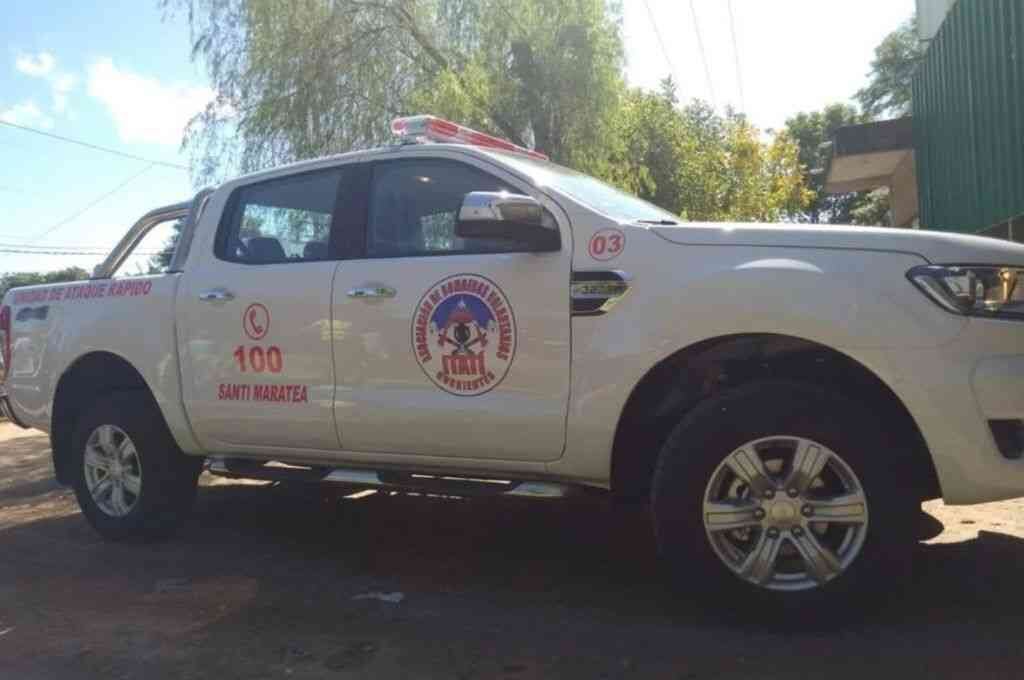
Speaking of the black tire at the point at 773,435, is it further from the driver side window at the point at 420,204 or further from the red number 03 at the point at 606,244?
the driver side window at the point at 420,204

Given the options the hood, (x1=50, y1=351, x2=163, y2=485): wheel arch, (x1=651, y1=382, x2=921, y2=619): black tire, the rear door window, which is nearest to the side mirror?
the hood

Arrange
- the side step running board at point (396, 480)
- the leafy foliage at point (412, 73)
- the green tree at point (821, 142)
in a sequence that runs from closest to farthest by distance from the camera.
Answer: the side step running board at point (396, 480) → the leafy foliage at point (412, 73) → the green tree at point (821, 142)

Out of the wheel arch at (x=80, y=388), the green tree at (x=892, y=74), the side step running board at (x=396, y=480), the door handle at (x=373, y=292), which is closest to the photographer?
the side step running board at (x=396, y=480)

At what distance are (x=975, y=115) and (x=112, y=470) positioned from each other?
981cm

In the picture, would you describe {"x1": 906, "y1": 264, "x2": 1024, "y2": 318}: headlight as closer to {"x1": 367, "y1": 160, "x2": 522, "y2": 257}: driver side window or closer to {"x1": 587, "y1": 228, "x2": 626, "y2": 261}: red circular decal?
{"x1": 587, "y1": 228, "x2": 626, "y2": 261}: red circular decal

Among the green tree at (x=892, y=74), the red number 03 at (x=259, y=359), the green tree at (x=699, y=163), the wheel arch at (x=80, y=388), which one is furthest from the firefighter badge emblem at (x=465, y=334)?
the green tree at (x=892, y=74)

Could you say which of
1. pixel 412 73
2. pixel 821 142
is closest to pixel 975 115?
pixel 412 73

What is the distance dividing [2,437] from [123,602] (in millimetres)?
9411

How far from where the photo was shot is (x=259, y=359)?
15.2 feet

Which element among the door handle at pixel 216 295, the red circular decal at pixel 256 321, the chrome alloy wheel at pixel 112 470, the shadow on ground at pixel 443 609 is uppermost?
the door handle at pixel 216 295

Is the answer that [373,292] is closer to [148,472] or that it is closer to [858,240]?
[148,472]

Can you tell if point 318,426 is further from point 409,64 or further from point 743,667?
point 409,64

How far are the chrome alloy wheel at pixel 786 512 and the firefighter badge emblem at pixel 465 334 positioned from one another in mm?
1014

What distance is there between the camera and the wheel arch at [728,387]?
3.42m
